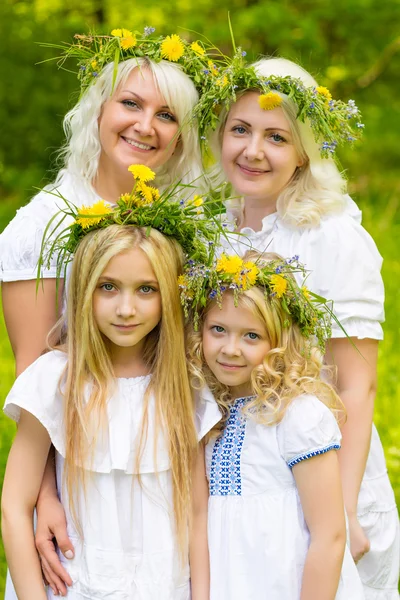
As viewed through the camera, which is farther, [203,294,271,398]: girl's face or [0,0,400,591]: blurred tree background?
[0,0,400,591]: blurred tree background

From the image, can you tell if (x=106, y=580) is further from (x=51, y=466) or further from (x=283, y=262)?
(x=283, y=262)

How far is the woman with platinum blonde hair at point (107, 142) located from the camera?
3158 millimetres

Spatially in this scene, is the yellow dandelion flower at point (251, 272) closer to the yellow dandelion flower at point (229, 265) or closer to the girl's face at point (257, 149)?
the yellow dandelion flower at point (229, 265)

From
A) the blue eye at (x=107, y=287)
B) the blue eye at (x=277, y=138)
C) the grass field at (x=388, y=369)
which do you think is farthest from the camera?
the grass field at (x=388, y=369)

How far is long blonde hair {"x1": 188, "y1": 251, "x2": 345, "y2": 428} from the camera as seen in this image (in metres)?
2.77

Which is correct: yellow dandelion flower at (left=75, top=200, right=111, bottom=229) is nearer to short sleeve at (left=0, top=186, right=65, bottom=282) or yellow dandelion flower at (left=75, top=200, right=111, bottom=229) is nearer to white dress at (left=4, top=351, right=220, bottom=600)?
short sleeve at (left=0, top=186, right=65, bottom=282)

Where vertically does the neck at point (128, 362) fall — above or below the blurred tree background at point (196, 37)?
below

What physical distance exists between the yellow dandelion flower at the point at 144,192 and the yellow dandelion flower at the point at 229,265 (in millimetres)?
308

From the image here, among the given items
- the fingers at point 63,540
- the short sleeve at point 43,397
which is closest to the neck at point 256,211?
the short sleeve at point 43,397

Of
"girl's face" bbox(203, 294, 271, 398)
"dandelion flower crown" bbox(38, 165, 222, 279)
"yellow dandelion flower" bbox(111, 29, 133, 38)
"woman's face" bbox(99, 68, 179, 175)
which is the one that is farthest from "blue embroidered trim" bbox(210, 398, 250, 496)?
"yellow dandelion flower" bbox(111, 29, 133, 38)

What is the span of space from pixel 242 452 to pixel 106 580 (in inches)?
23.0

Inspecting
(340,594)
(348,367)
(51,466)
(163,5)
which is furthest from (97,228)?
(163,5)

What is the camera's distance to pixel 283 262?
2846 millimetres

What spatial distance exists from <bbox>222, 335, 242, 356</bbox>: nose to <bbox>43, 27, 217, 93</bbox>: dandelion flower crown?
115cm
